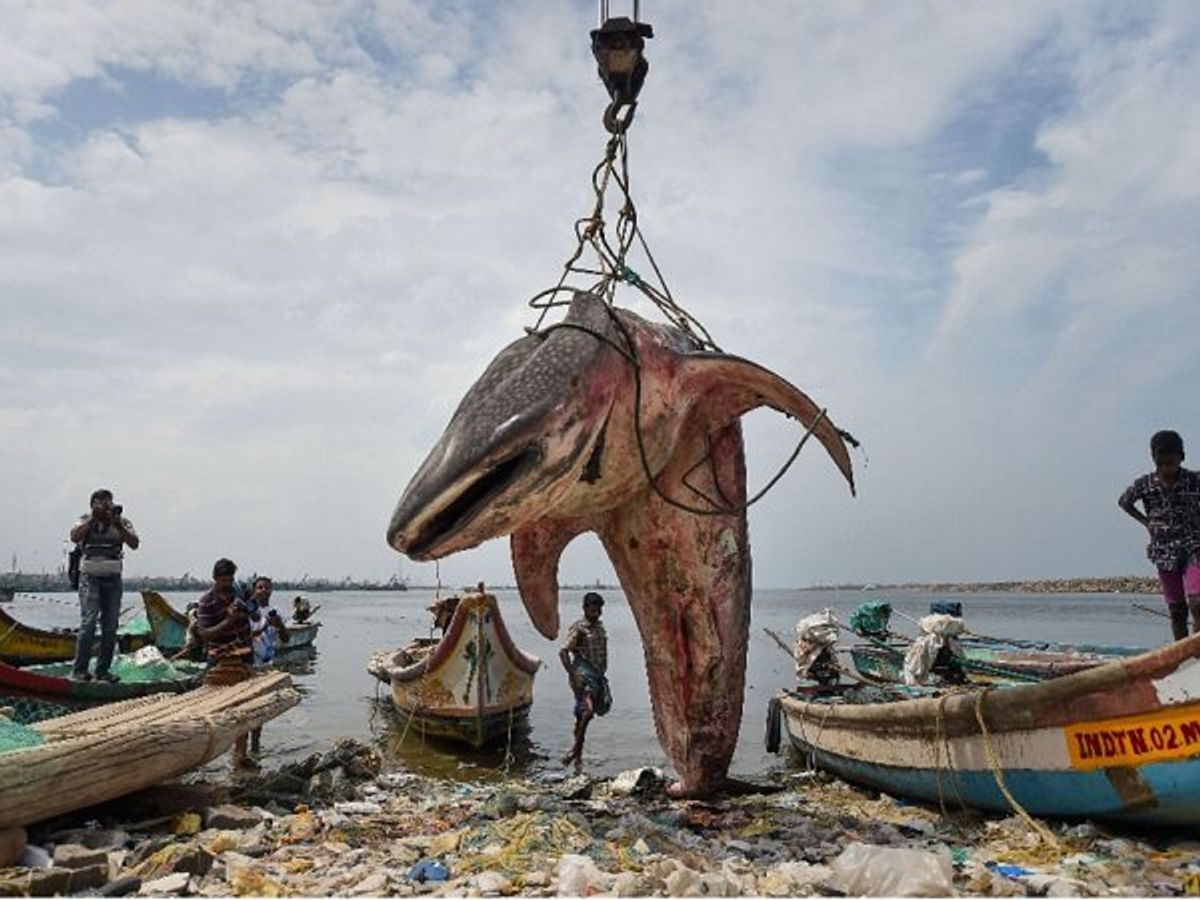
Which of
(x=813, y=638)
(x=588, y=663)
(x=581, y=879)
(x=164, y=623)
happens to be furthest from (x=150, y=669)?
(x=164, y=623)

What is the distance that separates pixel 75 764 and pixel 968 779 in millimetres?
5341

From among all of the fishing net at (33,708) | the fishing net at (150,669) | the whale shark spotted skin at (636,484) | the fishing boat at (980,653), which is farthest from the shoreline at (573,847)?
the fishing net at (150,669)

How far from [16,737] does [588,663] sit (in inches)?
244

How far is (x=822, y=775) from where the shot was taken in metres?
8.55

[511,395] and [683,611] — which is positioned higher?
[511,395]

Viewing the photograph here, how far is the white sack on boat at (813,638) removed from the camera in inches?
374

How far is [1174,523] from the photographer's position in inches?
269

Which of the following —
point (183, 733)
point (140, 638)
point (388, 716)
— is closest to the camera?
point (183, 733)

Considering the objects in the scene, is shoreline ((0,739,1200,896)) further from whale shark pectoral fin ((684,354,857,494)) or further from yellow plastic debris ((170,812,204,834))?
whale shark pectoral fin ((684,354,857,494))

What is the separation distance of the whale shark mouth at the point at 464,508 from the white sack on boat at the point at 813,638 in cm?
604

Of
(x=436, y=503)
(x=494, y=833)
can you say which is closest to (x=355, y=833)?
(x=494, y=833)

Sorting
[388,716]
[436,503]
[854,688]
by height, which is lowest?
[388,716]

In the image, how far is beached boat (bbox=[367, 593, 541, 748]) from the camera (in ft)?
43.5

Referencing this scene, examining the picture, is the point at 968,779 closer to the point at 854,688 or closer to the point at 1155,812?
the point at 1155,812
